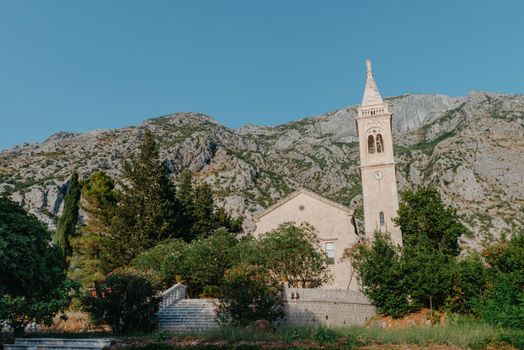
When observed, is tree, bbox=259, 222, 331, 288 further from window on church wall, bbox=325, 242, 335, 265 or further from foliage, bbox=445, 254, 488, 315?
foliage, bbox=445, 254, 488, 315

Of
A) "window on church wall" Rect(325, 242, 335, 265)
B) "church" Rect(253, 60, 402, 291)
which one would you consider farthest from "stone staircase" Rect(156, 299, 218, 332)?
"window on church wall" Rect(325, 242, 335, 265)

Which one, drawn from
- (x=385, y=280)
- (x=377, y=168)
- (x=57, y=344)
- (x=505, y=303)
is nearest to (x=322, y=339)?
(x=57, y=344)

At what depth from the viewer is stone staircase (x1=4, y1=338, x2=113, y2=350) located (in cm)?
1605

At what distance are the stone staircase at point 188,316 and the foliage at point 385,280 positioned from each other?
10.1 m

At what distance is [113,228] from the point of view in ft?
137

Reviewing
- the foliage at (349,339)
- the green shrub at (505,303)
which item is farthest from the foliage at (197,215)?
the foliage at (349,339)

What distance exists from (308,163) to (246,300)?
9557 cm

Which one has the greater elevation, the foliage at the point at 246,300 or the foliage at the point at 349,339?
the foliage at the point at 246,300

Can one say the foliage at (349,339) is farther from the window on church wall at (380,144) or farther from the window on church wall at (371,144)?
the window on church wall at (371,144)

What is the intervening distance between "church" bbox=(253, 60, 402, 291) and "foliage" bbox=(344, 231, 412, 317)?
298 inches

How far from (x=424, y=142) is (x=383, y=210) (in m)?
99.5

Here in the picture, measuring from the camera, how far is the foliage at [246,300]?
70.5 ft

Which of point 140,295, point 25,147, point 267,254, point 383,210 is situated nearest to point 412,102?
point 25,147

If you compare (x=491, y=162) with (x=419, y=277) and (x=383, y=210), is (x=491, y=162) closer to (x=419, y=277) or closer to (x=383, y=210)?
(x=383, y=210)
